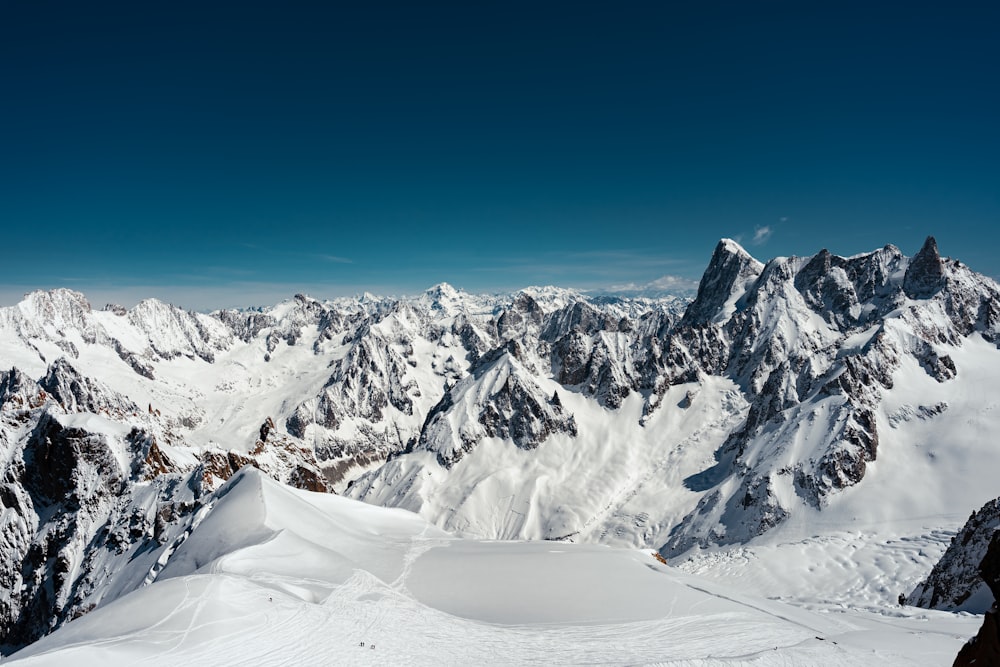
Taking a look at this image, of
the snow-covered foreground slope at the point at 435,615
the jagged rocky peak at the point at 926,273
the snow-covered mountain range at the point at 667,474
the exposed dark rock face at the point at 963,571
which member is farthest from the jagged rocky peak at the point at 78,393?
the jagged rocky peak at the point at 926,273

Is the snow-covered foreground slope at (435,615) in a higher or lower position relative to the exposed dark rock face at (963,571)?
higher

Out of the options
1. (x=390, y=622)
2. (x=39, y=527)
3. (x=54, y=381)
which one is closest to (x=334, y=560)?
(x=390, y=622)

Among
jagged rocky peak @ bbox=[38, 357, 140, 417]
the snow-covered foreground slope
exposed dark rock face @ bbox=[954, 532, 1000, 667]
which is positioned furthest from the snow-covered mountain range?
exposed dark rock face @ bbox=[954, 532, 1000, 667]

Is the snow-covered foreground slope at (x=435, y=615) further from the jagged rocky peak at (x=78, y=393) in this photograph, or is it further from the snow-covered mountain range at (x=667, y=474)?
the jagged rocky peak at (x=78, y=393)

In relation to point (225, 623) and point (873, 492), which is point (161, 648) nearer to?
point (225, 623)

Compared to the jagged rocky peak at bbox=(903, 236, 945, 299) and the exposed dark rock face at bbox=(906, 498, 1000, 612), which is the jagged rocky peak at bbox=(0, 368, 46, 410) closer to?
the exposed dark rock face at bbox=(906, 498, 1000, 612)

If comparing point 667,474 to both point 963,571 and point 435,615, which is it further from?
point 435,615

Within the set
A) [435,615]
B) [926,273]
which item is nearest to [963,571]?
[435,615]
